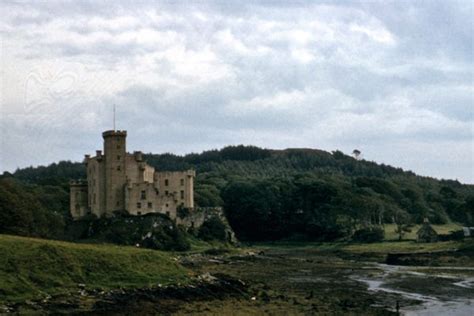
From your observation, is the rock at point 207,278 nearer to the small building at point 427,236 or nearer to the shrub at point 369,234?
the small building at point 427,236

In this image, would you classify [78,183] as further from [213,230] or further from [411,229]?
[411,229]

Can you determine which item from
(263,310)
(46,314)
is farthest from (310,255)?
(46,314)

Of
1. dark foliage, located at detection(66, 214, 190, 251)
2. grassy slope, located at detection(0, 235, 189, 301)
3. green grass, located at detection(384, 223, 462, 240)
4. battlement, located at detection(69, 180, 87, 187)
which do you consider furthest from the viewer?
green grass, located at detection(384, 223, 462, 240)

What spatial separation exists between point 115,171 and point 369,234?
39.9 metres

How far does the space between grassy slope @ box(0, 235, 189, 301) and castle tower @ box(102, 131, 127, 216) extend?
39494mm

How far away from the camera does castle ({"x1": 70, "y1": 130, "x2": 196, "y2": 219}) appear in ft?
318

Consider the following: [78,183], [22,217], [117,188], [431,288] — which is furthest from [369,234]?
[22,217]

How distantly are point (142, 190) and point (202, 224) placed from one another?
1124cm

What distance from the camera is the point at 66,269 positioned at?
4962 cm

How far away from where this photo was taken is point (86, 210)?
99750 mm

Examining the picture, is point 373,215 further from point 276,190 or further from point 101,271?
point 101,271

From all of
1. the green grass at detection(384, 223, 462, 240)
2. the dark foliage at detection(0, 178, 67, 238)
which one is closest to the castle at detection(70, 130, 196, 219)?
the dark foliage at detection(0, 178, 67, 238)

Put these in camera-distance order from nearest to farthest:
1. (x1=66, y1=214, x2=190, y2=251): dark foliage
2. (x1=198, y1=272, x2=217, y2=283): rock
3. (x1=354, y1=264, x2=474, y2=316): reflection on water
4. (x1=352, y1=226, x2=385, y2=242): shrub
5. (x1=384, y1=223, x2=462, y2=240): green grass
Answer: (x1=354, y1=264, x2=474, y2=316): reflection on water, (x1=198, y1=272, x2=217, y2=283): rock, (x1=66, y1=214, x2=190, y2=251): dark foliage, (x1=352, y1=226, x2=385, y2=242): shrub, (x1=384, y1=223, x2=462, y2=240): green grass

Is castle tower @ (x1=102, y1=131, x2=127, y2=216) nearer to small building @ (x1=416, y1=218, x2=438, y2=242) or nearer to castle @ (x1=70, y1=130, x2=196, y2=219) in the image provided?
castle @ (x1=70, y1=130, x2=196, y2=219)
